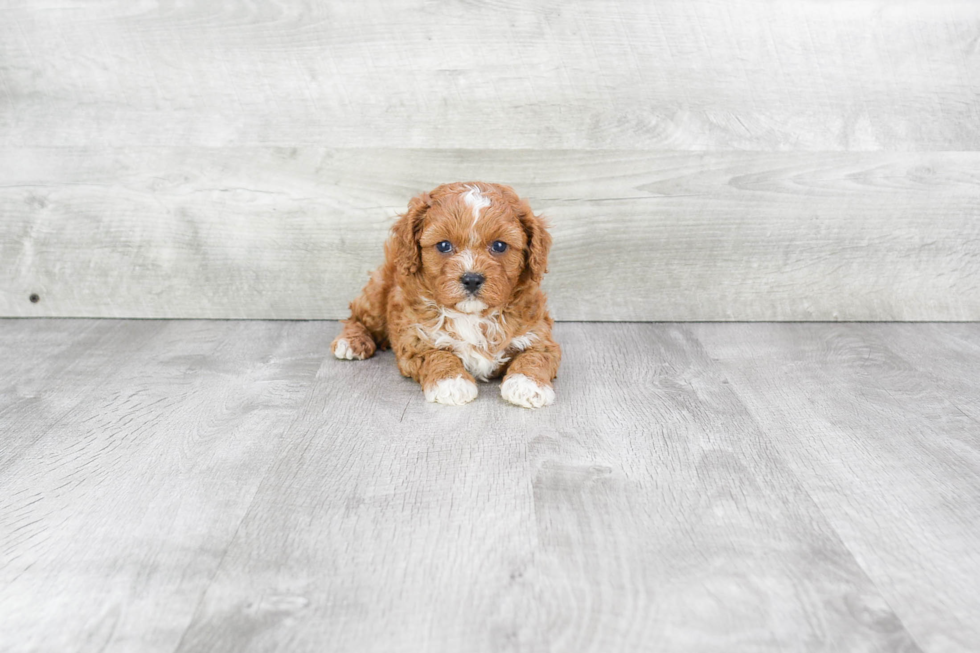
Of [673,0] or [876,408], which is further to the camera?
[673,0]

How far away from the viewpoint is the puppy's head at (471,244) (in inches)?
91.4

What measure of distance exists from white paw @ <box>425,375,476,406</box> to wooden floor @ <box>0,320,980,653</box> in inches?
1.5

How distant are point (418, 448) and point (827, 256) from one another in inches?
79.5

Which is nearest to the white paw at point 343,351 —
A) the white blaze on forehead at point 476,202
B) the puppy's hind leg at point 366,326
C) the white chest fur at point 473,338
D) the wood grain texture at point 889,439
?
the puppy's hind leg at point 366,326

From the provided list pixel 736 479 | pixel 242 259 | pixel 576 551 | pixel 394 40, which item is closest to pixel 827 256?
pixel 736 479

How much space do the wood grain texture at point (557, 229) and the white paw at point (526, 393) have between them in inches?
35.5

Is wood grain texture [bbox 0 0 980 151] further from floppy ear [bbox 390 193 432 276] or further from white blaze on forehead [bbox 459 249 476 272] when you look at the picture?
white blaze on forehead [bbox 459 249 476 272]

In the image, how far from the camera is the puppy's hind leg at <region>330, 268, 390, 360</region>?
2.82m

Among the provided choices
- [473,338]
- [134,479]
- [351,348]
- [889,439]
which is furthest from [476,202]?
[889,439]

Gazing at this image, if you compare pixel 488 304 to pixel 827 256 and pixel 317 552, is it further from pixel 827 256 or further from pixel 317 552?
pixel 827 256

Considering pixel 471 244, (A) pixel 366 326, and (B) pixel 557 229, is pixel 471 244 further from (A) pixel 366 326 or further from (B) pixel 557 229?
(B) pixel 557 229

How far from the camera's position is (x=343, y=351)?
9.23 ft

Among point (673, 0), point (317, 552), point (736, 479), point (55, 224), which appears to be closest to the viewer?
point (317, 552)

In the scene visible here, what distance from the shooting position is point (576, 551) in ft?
5.55
